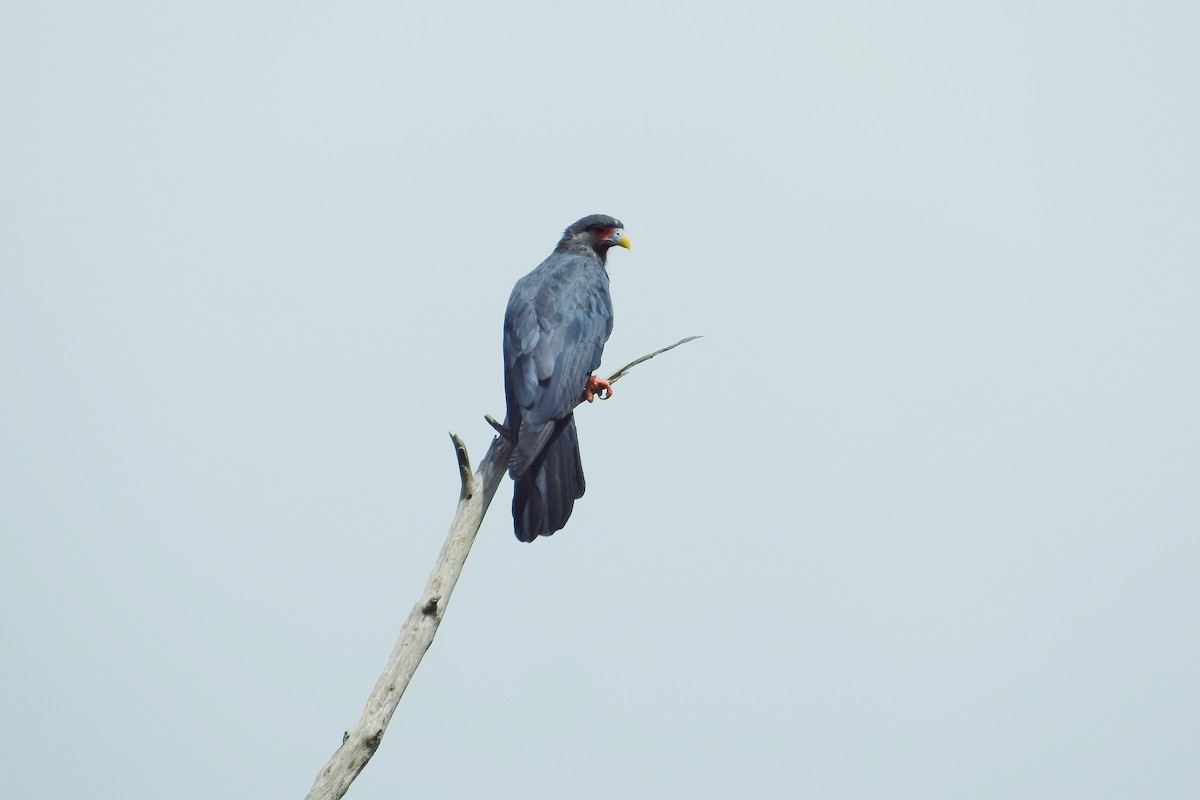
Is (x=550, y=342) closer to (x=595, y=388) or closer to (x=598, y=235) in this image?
(x=595, y=388)

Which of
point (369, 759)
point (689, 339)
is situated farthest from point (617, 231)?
point (369, 759)

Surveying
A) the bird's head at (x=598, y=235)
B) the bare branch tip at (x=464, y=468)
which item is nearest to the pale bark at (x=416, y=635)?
the bare branch tip at (x=464, y=468)

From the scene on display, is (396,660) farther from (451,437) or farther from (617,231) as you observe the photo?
(617,231)

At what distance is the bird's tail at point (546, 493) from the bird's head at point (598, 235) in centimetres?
283

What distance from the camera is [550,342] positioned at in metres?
7.47

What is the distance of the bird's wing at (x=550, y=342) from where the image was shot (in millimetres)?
6930

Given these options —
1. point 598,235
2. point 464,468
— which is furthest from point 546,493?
point 598,235

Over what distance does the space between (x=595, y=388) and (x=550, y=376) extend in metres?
0.48

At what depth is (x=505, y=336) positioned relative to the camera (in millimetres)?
7707

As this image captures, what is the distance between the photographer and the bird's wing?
6.93 meters

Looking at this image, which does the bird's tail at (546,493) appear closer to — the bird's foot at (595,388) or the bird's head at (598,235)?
the bird's foot at (595,388)

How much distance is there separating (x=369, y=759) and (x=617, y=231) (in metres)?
5.16

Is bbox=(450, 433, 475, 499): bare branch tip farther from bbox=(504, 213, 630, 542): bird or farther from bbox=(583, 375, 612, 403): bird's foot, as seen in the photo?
bbox=(583, 375, 612, 403): bird's foot

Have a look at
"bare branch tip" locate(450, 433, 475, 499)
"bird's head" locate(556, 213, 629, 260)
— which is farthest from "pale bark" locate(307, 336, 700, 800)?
"bird's head" locate(556, 213, 629, 260)
